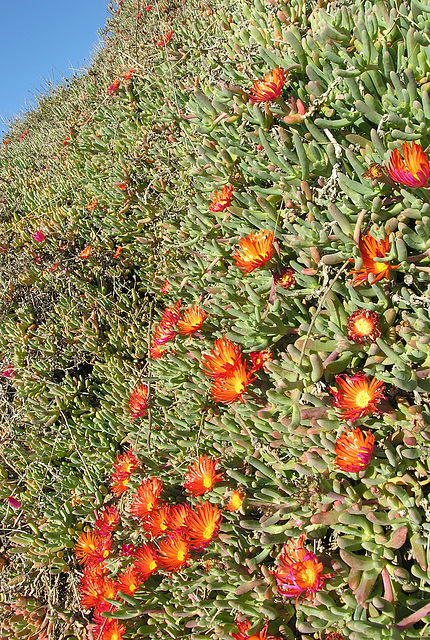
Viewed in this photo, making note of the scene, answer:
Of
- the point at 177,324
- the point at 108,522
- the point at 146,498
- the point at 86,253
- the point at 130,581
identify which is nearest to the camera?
the point at 130,581

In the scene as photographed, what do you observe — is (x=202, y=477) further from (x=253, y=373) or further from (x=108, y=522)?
(x=108, y=522)

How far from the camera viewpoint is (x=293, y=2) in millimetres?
2018

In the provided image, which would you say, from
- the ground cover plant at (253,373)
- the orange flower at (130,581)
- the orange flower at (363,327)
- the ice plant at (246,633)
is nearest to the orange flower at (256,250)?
the ground cover plant at (253,373)

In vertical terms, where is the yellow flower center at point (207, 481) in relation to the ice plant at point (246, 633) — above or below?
above

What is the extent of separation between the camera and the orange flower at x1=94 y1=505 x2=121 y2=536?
210 centimetres

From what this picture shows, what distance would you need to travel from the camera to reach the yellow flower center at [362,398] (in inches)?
51.8

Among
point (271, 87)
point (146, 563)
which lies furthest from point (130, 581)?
point (271, 87)

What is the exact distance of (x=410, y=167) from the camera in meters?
1.30

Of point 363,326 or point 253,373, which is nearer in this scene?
point 363,326

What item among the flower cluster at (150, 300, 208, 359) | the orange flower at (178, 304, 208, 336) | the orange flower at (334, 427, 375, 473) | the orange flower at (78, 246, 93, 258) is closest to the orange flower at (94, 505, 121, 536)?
the flower cluster at (150, 300, 208, 359)

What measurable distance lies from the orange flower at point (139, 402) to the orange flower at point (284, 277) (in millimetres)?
887

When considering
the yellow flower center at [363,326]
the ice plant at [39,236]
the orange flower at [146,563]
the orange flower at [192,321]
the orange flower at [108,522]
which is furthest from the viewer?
the ice plant at [39,236]

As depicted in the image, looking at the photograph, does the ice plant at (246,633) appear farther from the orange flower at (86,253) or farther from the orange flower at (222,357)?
the orange flower at (86,253)

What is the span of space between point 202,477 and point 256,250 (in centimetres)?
83
